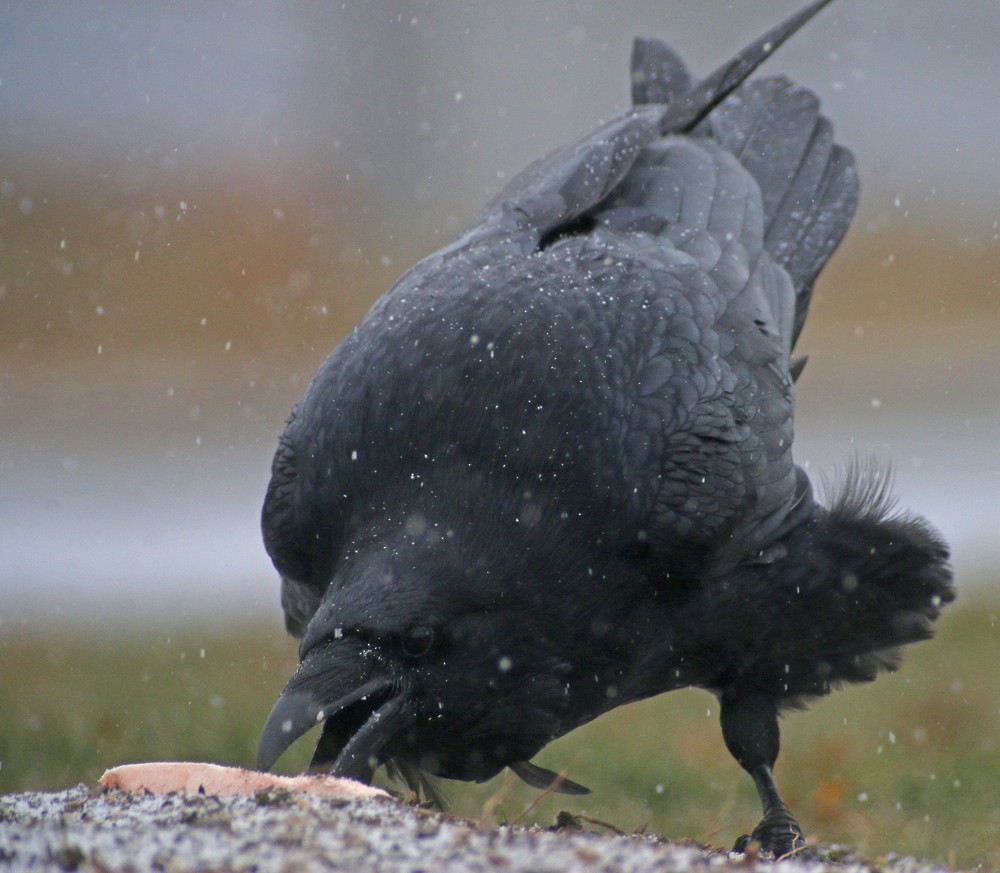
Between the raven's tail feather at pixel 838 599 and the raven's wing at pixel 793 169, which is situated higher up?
the raven's wing at pixel 793 169

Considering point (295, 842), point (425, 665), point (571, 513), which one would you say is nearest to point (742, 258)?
point (571, 513)

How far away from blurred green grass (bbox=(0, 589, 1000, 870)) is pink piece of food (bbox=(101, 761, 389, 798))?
964 millimetres

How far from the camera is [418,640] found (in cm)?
326

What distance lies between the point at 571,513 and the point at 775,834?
59.3 inches

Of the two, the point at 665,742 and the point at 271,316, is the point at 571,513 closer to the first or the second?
the point at 665,742

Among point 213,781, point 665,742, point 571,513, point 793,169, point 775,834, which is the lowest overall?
point 775,834

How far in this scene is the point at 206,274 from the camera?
14.7m

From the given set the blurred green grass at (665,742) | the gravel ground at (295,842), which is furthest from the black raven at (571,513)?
the blurred green grass at (665,742)

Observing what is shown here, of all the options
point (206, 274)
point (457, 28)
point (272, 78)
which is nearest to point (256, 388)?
point (206, 274)

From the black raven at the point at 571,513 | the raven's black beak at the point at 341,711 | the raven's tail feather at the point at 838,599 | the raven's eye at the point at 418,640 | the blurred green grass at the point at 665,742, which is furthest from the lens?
the blurred green grass at the point at 665,742

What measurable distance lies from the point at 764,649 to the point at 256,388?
365 inches

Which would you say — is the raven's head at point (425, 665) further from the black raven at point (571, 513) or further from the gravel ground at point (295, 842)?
the gravel ground at point (295, 842)

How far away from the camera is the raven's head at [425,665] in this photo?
3.14m

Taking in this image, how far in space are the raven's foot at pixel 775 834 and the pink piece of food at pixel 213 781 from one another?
1856mm
